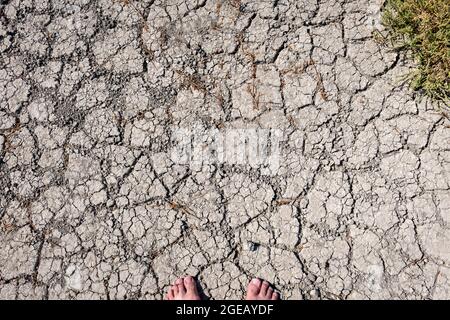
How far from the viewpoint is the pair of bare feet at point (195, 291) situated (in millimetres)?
2500

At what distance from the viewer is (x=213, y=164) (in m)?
2.78

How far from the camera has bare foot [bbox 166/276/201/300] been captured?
8.25 ft

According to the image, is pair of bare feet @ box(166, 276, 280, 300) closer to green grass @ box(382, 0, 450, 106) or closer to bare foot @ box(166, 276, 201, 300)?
bare foot @ box(166, 276, 201, 300)

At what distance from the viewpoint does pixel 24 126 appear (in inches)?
116

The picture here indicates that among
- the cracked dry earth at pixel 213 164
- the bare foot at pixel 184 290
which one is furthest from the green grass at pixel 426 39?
the bare foot at pixel 184 290

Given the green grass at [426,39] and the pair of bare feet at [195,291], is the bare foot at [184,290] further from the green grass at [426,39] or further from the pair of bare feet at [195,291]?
the green grass at [426,39]

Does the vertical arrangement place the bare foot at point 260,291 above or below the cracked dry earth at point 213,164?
below

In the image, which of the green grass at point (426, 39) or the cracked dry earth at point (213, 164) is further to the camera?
the green grass at point (426, 39)

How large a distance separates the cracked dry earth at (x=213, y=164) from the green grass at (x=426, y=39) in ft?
0.31

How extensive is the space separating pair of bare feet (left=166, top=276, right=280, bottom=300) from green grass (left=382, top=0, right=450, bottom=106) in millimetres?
1449

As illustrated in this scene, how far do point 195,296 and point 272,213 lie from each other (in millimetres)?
612

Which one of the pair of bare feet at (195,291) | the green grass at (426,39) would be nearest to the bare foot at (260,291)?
the pair of bare feet at (195,291)

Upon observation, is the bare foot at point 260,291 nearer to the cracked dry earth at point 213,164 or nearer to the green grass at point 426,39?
the cracked dry earth at point 213,164

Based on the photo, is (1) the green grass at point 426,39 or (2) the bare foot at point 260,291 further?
(1) the green grass at point 426,39
